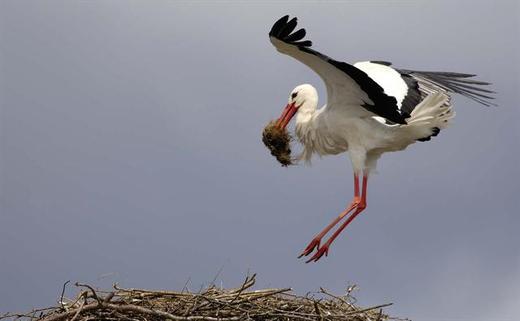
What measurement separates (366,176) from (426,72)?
1789 mm

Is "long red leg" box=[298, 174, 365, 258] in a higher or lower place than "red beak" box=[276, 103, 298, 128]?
lower

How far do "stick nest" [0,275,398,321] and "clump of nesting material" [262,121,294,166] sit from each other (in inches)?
83.4

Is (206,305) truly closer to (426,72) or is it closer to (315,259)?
(315,259)

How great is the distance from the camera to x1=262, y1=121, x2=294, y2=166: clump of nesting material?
9.34m

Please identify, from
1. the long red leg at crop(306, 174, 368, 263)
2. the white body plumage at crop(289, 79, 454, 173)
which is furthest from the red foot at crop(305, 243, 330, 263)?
the white body plumage at crop(289, 79, 454, 173)

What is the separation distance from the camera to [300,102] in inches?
365

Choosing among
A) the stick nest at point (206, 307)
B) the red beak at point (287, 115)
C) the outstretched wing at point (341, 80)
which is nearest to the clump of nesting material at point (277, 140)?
the red beak at point (287, 115)

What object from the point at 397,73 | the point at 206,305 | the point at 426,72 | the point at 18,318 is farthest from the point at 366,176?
the point at 18,318

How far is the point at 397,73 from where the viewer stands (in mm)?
9555

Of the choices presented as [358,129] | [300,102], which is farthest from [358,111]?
[300,102]

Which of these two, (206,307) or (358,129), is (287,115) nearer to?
(358,129)

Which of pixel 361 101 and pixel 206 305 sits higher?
pixel 361 101

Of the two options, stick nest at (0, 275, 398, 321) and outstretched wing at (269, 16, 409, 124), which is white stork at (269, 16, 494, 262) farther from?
stick nest at (0, 275, 398, 321)

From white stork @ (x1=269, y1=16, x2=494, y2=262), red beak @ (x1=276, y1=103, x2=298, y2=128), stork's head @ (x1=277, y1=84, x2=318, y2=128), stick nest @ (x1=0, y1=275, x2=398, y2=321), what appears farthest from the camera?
red beak @ (x1=276, y1=103, x2=298, y2=128)
